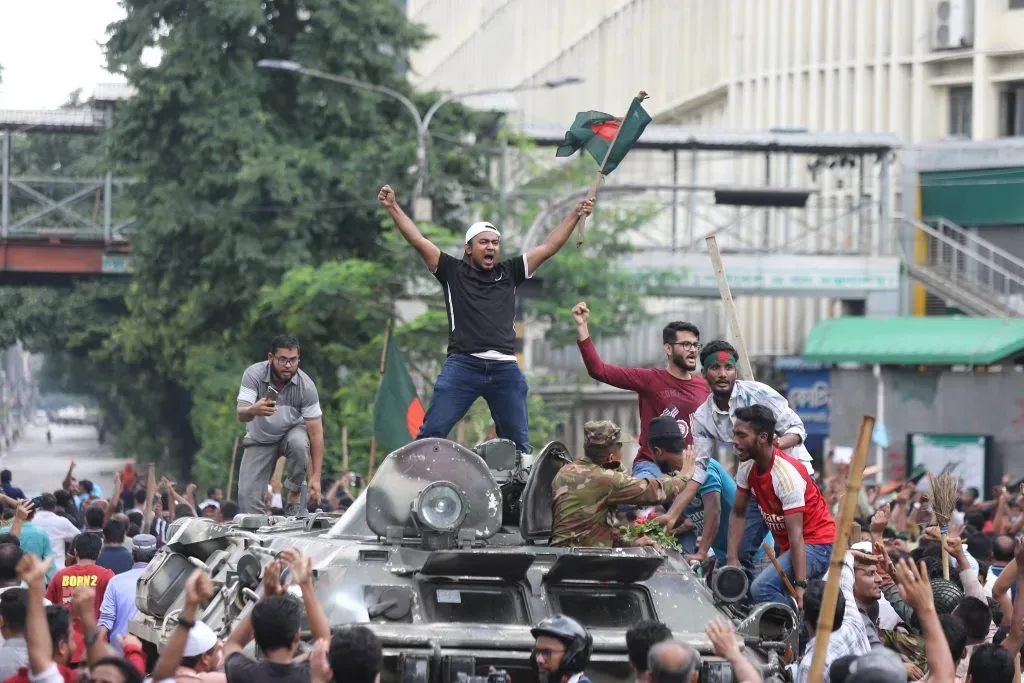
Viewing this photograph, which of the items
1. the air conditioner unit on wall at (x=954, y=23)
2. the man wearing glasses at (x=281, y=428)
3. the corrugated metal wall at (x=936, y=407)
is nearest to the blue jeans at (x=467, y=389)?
the man wearing glasses at (x=281, y=428)

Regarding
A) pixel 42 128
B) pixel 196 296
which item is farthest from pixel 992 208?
pixel 42 128

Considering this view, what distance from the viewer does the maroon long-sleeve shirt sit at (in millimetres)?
13430

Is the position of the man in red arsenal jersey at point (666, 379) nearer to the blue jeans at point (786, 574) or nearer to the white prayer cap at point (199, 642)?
the blue jeans at point (786, 574)

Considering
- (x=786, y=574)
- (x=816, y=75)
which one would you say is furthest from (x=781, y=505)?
(x=816, y=75)

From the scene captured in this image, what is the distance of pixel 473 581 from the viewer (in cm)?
1052

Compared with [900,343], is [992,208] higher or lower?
higher

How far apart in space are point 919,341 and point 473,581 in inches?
1122

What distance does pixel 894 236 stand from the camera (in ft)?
140

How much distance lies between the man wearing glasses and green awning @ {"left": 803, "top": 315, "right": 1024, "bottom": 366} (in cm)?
2378

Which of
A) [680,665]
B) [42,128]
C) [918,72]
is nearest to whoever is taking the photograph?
[680,665]

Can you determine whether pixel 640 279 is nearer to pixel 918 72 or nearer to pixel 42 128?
pixel 918 72

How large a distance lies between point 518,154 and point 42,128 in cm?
1586

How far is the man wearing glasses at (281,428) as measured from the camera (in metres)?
14.3

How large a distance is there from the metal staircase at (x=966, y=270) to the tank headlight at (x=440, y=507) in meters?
30.7
